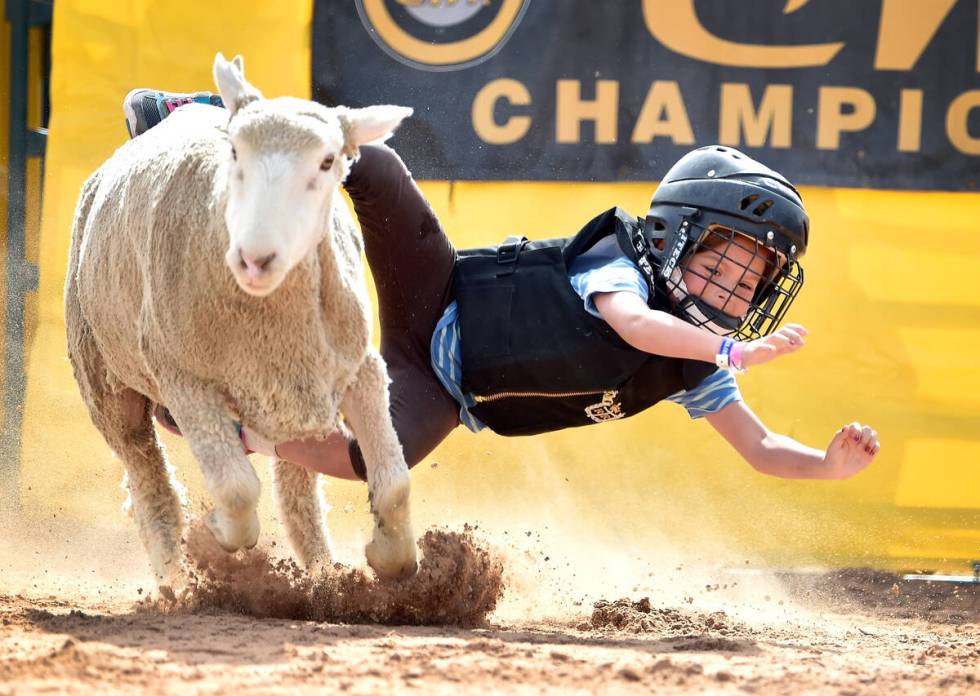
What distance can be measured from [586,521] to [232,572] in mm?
2098

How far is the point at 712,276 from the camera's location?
13.1ft

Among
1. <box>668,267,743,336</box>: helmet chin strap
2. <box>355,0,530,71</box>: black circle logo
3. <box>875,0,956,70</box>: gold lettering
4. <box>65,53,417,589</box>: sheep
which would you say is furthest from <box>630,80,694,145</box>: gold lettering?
<box>65,53,417,589</box>: sheep

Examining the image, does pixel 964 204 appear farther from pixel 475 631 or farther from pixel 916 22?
pixel 475 631

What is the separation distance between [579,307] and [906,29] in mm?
2697

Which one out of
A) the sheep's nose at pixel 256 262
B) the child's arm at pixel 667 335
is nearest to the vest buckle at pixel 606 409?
the child's arm at pixel 667 335

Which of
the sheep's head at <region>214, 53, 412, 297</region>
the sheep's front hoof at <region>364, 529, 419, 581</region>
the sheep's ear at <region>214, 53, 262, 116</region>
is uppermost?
the sheep's ear at <region>214, 53, 262, 116</region>

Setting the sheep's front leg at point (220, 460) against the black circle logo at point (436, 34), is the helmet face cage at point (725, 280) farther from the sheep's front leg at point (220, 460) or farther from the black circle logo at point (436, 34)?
the black circle logo at point (436, 34)

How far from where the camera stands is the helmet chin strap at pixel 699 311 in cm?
402

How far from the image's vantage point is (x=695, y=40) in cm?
580

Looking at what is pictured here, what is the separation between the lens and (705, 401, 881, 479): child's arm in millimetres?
3885

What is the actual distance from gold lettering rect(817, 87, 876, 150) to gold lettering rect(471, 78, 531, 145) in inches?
52.8

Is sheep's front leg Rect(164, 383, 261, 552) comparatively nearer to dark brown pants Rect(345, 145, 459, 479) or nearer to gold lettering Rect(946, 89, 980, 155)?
dark brown pants Rect(345, 145, 459, 479)

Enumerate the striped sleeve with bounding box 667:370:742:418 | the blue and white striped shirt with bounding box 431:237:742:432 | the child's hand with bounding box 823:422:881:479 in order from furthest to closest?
the striped sleeve with bounding box 667:370:742:418, the blue and white striped shirt with bounding box 431:237:742:432, the child's hand with bounding box 823:422:881:479

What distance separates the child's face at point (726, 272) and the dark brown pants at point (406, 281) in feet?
2.79
